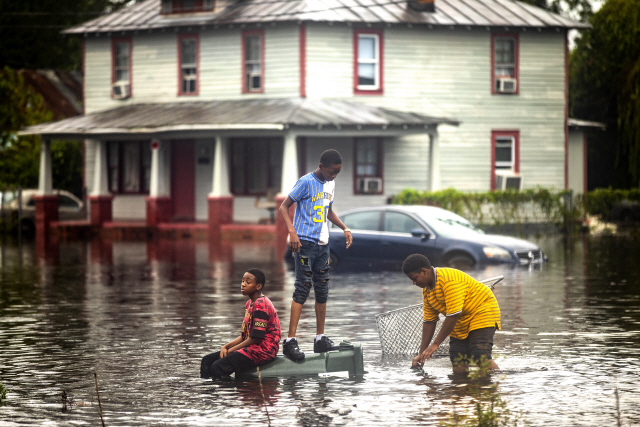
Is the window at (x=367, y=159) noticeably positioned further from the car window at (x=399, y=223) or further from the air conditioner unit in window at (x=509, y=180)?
the car window at (x=399, y=223)

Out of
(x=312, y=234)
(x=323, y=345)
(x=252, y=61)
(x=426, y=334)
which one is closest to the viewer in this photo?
(x=426, y=334)

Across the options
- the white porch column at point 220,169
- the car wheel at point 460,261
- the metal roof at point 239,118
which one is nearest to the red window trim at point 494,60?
the metal roof at point 239,118

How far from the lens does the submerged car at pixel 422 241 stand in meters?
19.8

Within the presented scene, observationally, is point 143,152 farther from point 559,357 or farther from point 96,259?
point 559,357

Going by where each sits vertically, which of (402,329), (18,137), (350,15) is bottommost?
(402,329)

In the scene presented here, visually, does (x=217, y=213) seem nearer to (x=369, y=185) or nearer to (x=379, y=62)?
(x=369, y=185)

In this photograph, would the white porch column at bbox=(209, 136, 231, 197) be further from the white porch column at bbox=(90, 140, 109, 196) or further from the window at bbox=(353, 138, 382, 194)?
the white porch column at bbox=(90, 140, 109, 196)

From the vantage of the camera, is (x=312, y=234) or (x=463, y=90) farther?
(x=463, y=90)

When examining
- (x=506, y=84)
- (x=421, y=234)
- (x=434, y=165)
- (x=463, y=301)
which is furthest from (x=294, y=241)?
(x=506, y=84)

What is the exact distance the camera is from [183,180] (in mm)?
36781

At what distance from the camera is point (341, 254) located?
21234mm

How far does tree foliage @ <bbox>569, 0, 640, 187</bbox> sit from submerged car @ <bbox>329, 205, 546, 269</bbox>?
1860cm

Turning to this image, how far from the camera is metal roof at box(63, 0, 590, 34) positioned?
110 ft

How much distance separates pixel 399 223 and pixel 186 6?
17876mm
